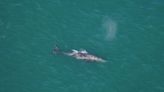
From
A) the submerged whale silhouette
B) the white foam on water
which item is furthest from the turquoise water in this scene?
the submerged whale silhouette

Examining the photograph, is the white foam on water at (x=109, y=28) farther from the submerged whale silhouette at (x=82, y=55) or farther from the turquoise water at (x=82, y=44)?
the submerged whale silhouette at (x=82, y=55)

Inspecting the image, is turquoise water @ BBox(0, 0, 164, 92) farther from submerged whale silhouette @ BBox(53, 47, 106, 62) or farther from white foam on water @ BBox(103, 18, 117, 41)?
submerged whale silhouette @ BBox(53, 47, 106, 62)

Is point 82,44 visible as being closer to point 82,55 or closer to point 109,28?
point 82,55

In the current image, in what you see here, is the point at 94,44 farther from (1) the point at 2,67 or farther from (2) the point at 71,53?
(1) the point at 2,67

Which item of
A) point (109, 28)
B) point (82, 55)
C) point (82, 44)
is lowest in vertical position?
point (82, 55)

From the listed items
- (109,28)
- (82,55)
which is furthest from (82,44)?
(109,28)

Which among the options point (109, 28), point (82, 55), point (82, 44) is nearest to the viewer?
point (82, 55)

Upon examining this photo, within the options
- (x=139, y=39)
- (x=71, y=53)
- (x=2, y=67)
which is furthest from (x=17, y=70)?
(x=139, y=39)

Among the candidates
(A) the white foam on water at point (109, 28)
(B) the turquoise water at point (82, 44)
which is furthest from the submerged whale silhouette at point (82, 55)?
(A) the white foam on water at point (109, 28)
